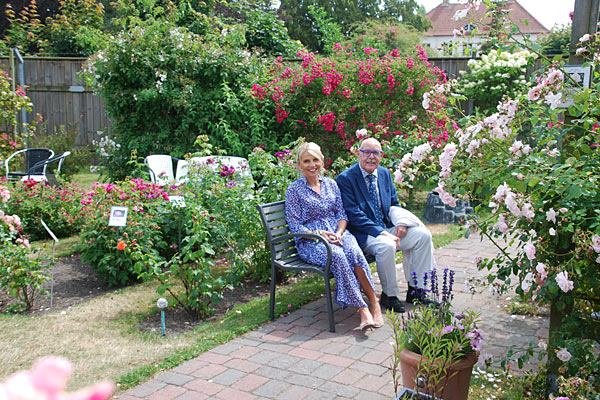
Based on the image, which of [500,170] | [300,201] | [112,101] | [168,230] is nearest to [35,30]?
[112,101]

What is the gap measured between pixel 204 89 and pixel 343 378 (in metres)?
6.41

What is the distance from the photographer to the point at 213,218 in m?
5.01

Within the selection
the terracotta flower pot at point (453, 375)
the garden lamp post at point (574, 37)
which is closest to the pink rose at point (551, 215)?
the garden lamp post at point (574, 37)

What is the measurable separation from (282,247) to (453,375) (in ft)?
7.18

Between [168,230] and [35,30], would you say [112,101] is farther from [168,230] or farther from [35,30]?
[35,30]

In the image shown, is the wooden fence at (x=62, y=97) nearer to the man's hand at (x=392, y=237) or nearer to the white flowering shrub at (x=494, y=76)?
the white flowering shrub at (x=494, y=76)

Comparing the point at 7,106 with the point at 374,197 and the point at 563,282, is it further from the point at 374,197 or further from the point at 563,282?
the point at 563,282

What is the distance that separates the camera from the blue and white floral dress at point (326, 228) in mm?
4168

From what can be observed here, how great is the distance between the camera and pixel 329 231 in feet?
14.8

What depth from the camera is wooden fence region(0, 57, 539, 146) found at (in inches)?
512

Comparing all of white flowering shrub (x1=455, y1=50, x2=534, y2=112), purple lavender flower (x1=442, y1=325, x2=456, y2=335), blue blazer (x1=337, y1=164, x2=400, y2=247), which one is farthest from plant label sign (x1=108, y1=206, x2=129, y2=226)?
white flowering shrub (x1=455, y1=50, x2=534, y2=112)

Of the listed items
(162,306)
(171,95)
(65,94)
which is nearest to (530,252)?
(162,306)

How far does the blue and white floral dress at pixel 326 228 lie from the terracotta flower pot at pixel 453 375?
1.36 meters

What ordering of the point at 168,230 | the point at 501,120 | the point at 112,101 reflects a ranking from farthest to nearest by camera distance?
the point at 112,101 < the point at 168,230 < the point at 501,120
